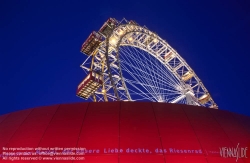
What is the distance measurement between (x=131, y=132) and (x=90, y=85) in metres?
12.9

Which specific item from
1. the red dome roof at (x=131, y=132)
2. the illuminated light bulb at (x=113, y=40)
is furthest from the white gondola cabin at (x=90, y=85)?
the red dome roof at (x=131, y=132)

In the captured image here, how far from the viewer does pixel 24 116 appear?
9.78 m

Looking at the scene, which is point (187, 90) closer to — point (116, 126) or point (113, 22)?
point (113, 22)

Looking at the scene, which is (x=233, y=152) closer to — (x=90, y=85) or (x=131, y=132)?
(x=131, y=132)

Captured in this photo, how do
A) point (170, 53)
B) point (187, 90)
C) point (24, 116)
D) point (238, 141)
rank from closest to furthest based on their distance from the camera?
1. point (238, 141)
2. point (24, 116)
3. point (187, 90)
4. point (170, 53)

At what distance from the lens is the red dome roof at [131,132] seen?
299 inches

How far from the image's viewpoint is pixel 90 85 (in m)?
20.7

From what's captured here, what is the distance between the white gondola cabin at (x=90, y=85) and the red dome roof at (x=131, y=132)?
34.1ft

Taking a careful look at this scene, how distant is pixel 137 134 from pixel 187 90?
16921 millimetres

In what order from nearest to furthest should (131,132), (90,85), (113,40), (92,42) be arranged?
(131,132) < (90,85) < (113,40) < (92,42)

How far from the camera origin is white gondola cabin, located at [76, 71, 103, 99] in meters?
20.4

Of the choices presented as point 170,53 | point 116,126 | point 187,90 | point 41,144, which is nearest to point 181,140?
point 116,126

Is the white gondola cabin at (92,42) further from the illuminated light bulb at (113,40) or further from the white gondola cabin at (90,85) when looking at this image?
the white gondola cabin at (90,85)

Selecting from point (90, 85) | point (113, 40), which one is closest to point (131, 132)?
point (90, 85)
